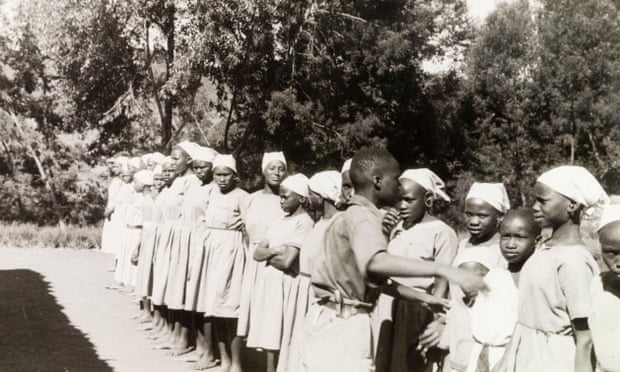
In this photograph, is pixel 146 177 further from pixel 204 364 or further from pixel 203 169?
pixel 204 364

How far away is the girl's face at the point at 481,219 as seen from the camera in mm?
5062

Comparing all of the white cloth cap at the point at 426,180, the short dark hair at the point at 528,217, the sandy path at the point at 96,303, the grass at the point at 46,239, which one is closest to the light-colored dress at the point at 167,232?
the sandy path at the point at 96,303

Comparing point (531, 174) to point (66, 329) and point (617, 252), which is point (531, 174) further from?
point (617, 252)

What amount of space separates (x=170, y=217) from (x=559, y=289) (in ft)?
20.5

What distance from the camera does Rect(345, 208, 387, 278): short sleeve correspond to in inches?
143

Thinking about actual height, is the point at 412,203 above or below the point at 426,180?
below

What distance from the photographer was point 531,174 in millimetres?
37125

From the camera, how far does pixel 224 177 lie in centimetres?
777

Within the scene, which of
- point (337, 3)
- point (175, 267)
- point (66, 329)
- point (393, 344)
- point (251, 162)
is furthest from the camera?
point (251, 162)

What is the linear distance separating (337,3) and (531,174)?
1850 cm

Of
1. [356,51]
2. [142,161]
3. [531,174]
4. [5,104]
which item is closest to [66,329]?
[142,161]

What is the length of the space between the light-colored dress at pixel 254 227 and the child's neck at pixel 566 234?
354 centimetres

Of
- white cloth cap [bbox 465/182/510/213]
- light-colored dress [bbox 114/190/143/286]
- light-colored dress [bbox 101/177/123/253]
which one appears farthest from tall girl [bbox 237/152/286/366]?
light-colored dress [bbox 101/177/123/253]

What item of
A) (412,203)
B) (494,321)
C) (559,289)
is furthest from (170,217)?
(559,289)
